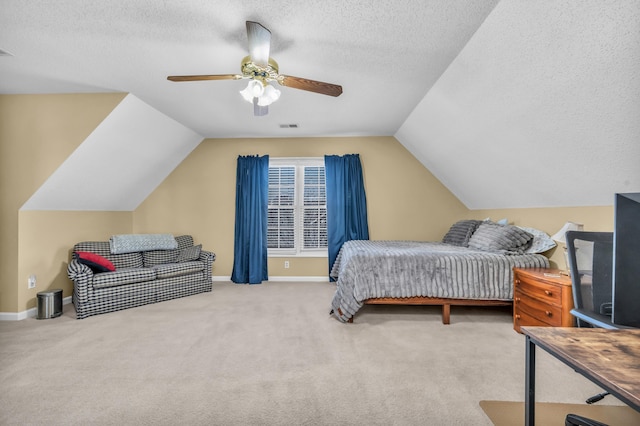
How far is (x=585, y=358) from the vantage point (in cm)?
90

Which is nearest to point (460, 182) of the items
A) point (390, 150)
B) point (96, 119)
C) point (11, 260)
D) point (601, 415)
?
point (390, 150)

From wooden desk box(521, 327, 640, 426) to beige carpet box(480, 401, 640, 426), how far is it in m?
0.66

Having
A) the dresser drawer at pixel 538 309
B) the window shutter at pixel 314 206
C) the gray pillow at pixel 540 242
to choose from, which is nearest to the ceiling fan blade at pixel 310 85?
the dresser drawer at pixel 538 309

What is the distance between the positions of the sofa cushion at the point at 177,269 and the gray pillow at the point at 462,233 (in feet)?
12.2

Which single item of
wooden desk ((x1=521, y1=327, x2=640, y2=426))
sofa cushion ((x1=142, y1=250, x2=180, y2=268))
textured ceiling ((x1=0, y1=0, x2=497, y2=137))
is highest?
textured ceiling ((x1=0, y1=0, x2=497, y2=137))

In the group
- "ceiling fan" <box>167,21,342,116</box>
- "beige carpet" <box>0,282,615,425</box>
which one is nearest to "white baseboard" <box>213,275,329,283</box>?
"beige carpet" <box>0,282,615,425</box>

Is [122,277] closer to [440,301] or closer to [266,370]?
[266,370]

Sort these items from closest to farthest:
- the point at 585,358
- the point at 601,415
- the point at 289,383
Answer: the point at 585,358 < the point at 601,415 < the point at 289,383

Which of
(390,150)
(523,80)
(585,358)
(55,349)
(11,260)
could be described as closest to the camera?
(585,358)

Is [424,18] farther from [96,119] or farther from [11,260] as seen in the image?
[11,260]

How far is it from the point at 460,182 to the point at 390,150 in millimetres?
1280

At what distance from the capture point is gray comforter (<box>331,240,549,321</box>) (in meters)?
3.01

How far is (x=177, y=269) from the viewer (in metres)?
4.12

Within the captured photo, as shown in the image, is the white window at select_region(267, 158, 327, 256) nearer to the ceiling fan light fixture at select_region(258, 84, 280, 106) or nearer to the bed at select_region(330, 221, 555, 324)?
the bed at select_region(330, 221, 555, 324)
